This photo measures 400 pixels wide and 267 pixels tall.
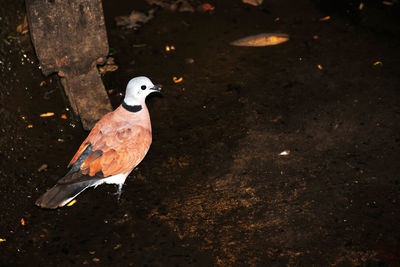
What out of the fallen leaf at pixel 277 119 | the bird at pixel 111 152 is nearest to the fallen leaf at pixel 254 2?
the fallen leaf at pixel 277 119

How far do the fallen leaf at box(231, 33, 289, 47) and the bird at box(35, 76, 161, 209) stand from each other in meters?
1.99

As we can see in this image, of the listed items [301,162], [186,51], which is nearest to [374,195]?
[301,162]

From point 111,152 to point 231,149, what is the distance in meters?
1.17

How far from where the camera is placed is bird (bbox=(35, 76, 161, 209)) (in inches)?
148

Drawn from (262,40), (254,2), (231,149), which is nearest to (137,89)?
(231,149)

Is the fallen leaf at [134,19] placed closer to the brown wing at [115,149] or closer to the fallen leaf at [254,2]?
the fallen leaf at [254,2]

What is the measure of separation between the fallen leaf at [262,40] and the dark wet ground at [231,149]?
0.31 ft

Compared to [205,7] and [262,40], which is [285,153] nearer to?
[262,40]

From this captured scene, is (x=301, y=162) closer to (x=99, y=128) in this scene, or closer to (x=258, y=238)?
(x=258, y=238)

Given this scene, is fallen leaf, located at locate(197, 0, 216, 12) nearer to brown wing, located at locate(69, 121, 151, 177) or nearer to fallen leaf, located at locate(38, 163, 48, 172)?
brown wing, located at locate(69, 121, 151, 177)

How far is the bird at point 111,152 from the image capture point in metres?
3.76

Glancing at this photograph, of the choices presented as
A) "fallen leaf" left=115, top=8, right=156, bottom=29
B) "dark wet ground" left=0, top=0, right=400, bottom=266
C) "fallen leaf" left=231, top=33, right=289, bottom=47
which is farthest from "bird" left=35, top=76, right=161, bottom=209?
"fallen leaf" left=115, top=8, right=156, bottom=29

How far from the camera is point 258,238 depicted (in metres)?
3.83

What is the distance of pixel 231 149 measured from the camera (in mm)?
4590
